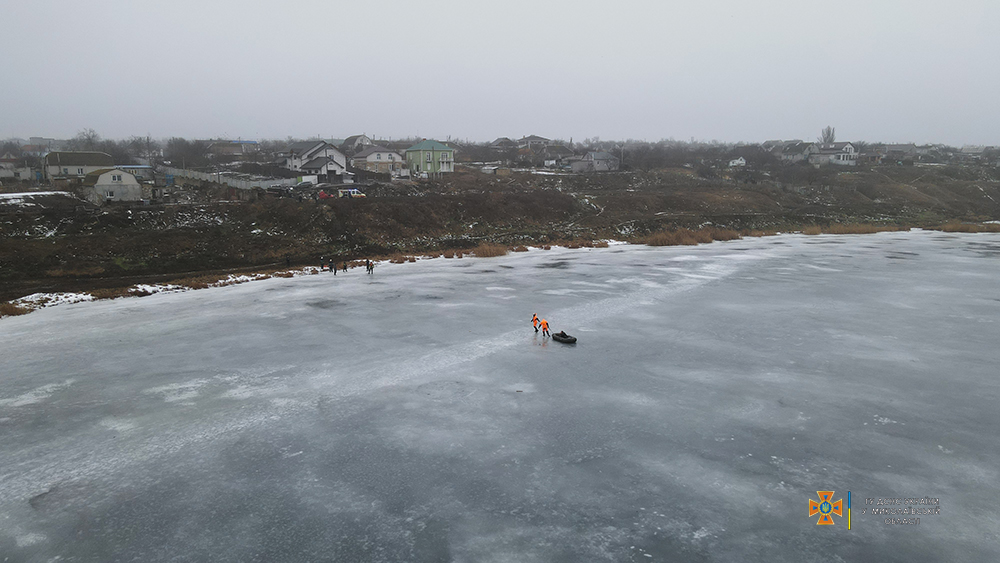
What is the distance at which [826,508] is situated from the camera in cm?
863

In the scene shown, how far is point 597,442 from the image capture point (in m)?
10.8

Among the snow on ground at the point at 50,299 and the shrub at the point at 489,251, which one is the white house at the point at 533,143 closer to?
the shrub at the point at 489,251

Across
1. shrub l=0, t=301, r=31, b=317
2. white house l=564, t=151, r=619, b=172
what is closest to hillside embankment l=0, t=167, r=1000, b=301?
shrub l=0, t=301, r=31, b=317

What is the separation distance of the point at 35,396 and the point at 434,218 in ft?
108

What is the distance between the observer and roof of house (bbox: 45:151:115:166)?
181 ft

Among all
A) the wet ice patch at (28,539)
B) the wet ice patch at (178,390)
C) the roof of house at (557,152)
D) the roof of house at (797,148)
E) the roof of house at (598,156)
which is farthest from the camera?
the roof of house at (797,148)

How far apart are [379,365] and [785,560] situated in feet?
35.0

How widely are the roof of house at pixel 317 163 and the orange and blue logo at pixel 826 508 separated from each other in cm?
5487

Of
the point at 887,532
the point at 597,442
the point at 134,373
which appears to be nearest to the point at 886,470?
the point at 887,532

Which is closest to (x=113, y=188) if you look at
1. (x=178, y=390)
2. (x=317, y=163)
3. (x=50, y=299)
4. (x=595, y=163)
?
(x=317, y=163)

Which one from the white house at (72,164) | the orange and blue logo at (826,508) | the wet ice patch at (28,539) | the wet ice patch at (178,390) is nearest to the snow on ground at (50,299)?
the wet ice patch at (178,390)

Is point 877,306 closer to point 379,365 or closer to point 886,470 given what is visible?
point 886,470

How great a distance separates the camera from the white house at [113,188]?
42.8m

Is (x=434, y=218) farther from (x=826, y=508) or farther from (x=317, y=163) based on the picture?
(x=826, y=508)
